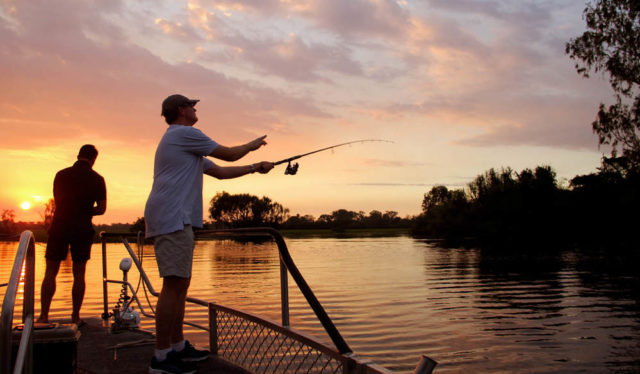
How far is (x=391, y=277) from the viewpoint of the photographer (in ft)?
81.1

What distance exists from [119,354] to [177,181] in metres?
1.76

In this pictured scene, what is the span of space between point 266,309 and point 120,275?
1417 centimetres

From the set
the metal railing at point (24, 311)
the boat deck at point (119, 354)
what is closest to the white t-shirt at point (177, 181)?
the boat deck at point (119, 354)

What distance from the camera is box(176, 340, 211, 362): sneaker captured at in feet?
13.3

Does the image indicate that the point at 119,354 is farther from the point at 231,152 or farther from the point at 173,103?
the point at 173,103

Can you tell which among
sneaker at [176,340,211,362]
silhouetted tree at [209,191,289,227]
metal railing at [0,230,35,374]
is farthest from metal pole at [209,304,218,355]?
silhouetted tree at [209,191,289,227]

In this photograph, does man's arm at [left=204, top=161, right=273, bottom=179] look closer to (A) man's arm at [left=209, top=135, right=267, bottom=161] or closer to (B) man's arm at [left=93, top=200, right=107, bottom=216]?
(A) man's arm at [left=209, top=135, right=267, bottom=161]

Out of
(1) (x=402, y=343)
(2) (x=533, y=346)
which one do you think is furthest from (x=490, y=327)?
(1) (x=402, y=343)

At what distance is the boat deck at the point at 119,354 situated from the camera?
4.10 m

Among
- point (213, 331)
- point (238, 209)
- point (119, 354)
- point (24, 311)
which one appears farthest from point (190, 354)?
point (238, 209)

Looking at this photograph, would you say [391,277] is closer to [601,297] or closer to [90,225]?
[601,297]

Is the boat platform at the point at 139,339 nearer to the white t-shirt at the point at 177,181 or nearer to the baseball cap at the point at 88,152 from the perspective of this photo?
the white t-shirt at the point at 177,181

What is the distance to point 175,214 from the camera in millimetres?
3672

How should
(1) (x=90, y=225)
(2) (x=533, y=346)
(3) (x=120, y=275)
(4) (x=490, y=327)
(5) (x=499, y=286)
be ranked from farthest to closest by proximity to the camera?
(3) (x=120, y=275) → (5) (x=499, y=286) → (4) (x=490, y=327) → (2) (x=533, y=346) → (1) (x=90, y=225)
